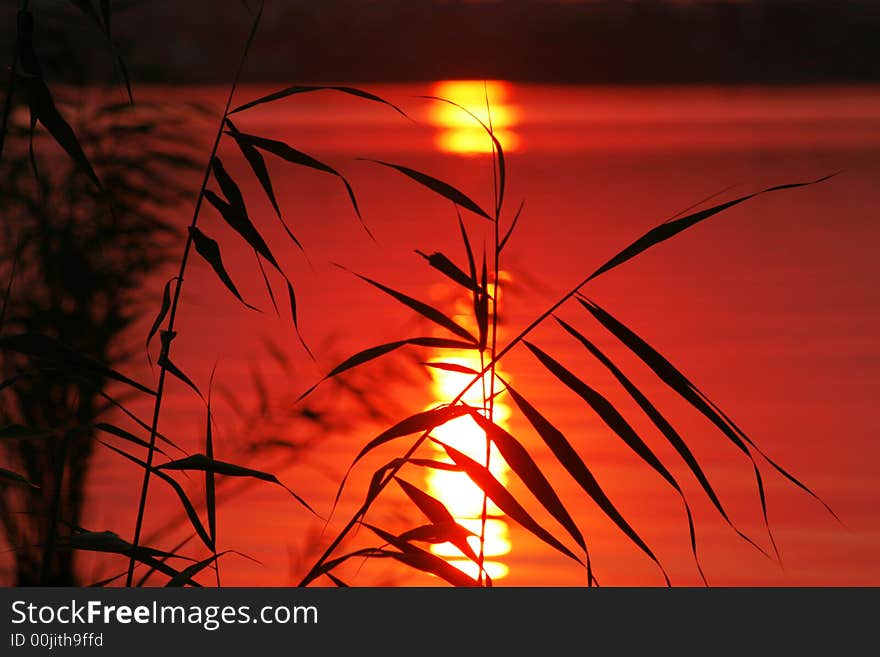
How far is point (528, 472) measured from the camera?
6.17 ft

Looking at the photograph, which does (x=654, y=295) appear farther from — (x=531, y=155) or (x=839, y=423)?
(x=531, y=155)

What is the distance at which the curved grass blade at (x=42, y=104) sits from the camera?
1889 mm

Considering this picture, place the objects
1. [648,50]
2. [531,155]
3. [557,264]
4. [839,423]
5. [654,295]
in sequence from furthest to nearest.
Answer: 1. [648,50]
2. [531,155]
3. [557,264]
4. [654,295]
5. [839,423]

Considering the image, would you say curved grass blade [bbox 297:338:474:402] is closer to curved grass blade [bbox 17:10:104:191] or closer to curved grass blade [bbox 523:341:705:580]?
curved grass blade [bbox 523:341:705:580]

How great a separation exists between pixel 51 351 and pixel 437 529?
0.50 m

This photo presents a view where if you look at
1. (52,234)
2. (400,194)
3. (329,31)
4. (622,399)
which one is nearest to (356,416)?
(52,234)

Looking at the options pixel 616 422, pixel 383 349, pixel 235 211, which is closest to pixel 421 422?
pixel 383 349

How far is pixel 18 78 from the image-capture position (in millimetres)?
Result: 1896

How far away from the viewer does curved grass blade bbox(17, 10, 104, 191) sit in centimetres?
189

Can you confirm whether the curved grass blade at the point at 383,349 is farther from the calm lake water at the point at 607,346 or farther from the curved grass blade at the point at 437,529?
the calm lake water at the point at 607,346

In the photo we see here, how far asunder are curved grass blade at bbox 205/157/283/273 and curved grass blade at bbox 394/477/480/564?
329 millimetres

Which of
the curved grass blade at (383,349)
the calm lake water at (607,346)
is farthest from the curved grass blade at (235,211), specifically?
the calm lake water at (607,346)

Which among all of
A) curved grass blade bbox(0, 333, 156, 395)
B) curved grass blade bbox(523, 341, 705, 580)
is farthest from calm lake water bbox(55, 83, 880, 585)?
curved grass blade bbox(0, 333, 156, 395)
